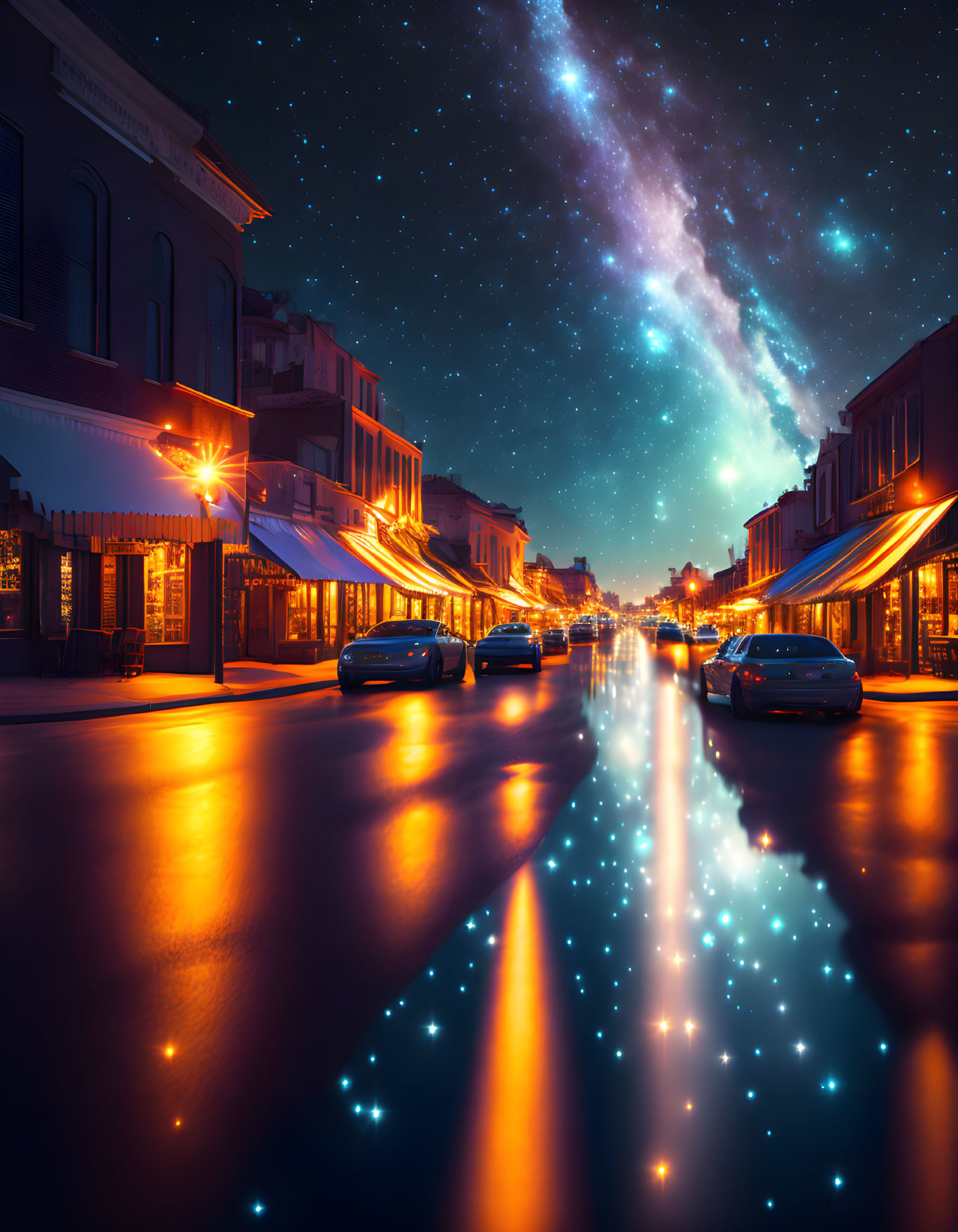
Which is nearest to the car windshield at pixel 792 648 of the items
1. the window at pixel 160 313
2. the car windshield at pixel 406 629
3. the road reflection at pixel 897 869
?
the road reflection at pixel 897 869

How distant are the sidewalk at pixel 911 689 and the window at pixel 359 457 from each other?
2048cm

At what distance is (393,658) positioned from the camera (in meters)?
18.9

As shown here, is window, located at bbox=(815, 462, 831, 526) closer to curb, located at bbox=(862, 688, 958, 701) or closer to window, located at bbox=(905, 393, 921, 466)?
window, located at bbox=(905, 393, 921, 466)

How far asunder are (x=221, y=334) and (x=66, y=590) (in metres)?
7.60

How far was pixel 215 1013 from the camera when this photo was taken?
324 centimetres

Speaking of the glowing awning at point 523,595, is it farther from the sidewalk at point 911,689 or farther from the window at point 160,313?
the window at point 160,313

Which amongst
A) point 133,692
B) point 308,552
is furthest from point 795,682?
point 308,552

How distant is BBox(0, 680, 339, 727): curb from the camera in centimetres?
1233

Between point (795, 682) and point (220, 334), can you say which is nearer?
point (795, 682)

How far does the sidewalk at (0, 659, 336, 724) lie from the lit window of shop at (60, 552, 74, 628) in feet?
4.83

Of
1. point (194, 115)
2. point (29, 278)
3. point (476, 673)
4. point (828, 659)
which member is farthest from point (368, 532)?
point (828, 659)

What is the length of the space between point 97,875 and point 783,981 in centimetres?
395

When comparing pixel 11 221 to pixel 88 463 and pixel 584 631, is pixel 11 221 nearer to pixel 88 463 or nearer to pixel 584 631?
pixel 88 463

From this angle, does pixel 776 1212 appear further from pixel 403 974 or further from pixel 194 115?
pixel 194 115
